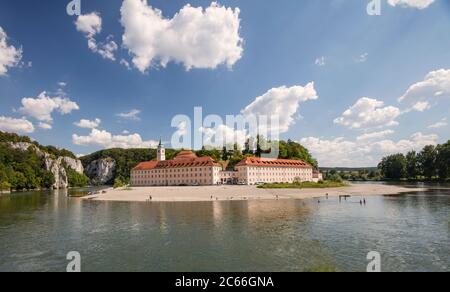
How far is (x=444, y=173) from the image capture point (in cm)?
13550

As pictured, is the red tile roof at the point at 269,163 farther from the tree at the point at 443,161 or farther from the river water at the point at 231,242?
the river water at the point at 231,242

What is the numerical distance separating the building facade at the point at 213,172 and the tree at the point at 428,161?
5981 cm

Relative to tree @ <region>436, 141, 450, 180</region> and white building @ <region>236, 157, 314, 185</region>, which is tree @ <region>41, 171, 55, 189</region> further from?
tree @ <region>436, 141, 450, 180</region>

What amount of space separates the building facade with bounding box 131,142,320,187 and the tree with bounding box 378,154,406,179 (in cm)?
6301

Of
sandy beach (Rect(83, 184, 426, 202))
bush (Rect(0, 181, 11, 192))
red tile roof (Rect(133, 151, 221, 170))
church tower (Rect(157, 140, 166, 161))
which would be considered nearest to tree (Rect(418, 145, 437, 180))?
sandy beach (Rect(83, 184, 426, 202))

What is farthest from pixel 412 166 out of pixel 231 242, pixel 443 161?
pixel 231 242

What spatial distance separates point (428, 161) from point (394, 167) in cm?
2106

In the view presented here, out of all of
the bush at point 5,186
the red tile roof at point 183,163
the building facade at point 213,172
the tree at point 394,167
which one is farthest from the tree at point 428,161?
the bush at point 5,186

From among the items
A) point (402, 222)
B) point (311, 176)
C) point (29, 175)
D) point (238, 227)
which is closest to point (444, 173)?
point (311, 176)

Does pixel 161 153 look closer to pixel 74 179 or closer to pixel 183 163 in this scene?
pixel 183 163

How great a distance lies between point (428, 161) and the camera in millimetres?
143750
